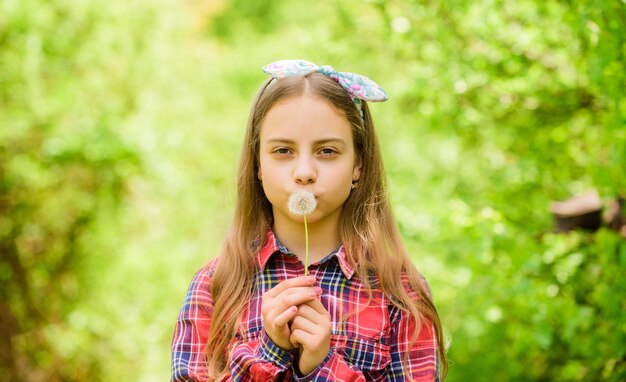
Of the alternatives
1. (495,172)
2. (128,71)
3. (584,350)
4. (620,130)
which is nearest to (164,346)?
(128,71)

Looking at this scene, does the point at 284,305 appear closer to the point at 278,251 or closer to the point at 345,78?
the point at 278,251

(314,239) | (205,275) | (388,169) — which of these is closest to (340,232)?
(314,239)

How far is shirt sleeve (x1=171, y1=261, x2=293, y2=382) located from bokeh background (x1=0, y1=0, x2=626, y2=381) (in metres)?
0.47

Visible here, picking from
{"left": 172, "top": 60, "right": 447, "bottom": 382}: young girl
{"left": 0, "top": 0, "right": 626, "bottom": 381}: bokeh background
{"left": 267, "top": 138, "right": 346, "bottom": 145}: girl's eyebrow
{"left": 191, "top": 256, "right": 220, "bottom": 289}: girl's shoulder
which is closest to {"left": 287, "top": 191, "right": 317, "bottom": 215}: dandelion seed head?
{"left": 172, "top": 60, "right": 447, "bottom": 382}: young girl

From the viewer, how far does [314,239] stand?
2080mm

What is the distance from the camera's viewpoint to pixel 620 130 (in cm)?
270

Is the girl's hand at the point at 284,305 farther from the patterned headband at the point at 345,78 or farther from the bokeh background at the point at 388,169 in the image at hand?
the bokeh background at the point at 388,169

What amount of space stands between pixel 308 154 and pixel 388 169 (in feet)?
11.8

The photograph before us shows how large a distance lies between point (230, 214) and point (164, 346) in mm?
4765

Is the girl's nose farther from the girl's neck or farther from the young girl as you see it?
the girl's neck

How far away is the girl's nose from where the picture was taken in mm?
1912

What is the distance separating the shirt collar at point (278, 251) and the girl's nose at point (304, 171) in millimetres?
222

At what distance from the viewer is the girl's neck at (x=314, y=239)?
6.80ft

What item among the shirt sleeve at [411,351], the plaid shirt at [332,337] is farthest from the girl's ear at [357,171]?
the shirt sleeve at [411,351]
